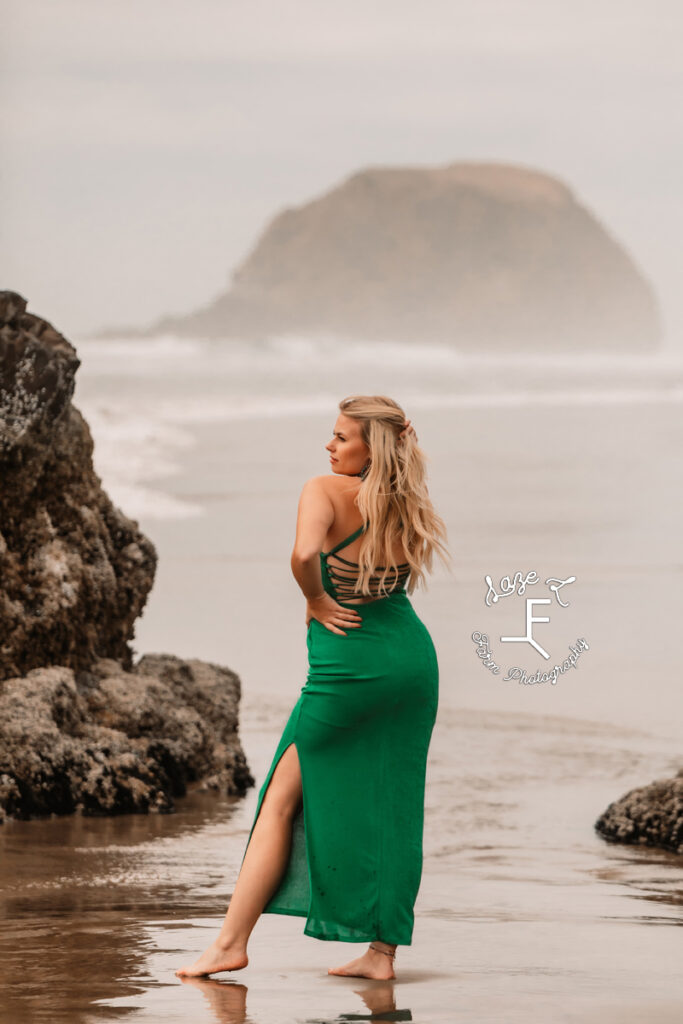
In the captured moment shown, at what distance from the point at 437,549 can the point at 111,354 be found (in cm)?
3731

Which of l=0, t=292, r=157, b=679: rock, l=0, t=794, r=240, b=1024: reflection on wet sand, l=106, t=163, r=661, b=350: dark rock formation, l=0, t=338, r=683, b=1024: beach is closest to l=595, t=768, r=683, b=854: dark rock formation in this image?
l=0, t=338, r=683, b=1024: beach

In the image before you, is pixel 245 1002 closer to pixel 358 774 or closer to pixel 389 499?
pixel 358 774

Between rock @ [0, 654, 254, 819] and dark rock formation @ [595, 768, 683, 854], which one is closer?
dark rock formation @ [595, 768, 683, 854]

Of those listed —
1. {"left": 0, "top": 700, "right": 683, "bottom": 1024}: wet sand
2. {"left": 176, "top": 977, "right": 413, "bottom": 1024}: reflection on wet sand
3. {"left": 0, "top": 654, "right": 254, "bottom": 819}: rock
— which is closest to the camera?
{"left": 176, "top": 977, "right": 413, "bottom": 1024}: reflection on wet sand

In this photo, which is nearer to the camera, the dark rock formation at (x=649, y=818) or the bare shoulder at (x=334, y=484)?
the bare shoulder at (x=334, y=484)

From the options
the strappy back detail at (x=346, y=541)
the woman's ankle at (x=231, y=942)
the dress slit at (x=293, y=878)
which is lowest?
the woman's ankle at (x=231, y=942)

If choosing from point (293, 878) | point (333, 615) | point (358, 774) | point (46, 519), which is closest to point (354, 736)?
point (358, 774)

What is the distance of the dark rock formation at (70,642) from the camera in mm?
6535

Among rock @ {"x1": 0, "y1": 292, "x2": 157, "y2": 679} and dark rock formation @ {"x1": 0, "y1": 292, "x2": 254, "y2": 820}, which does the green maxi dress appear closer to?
dark rock formation @ {"x1": 0, "y1": 292, "x2": 254, "y2": 820}

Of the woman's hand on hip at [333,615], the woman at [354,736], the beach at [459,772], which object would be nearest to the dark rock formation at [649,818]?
the beach at [459,772]

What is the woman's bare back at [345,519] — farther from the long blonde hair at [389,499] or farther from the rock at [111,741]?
the rock at [111,741]

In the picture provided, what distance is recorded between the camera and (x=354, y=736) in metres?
4.24

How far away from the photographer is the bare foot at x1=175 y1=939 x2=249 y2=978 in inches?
161

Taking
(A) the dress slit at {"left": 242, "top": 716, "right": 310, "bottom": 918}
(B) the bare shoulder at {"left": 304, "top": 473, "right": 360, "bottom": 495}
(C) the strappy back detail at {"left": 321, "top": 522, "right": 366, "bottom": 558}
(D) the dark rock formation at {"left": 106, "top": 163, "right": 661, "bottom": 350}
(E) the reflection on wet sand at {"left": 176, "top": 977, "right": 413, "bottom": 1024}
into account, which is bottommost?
(E) the reflection on wet sand at {"left": 176, "top": 977, "right": 413, "bottom": 1024}
